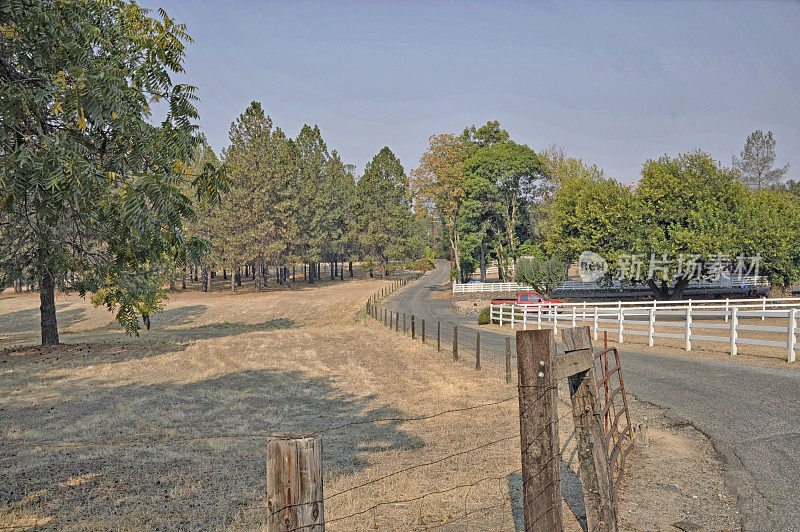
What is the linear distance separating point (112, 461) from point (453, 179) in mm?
53123

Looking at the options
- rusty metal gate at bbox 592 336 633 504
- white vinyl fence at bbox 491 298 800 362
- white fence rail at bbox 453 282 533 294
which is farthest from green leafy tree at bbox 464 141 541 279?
rusty metal gate at bbox 592 336 633 504

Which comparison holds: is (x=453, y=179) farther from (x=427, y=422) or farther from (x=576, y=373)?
(x=576, y=373)

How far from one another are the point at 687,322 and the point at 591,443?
1665 cm

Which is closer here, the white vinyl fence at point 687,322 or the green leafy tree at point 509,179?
the white vinyl fence at point 687,322

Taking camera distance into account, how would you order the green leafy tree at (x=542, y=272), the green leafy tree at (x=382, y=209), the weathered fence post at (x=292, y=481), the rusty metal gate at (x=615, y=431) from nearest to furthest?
the weathered fence post at (x=292, y=481), the rusty metal gate at (x=615, y=431), the green leafy tree at (x=542, y=272), the green leafy tree at (x=382, y=209)

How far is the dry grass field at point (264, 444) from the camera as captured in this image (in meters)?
6.41

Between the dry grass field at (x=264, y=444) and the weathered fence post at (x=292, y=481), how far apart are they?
3.19 metres

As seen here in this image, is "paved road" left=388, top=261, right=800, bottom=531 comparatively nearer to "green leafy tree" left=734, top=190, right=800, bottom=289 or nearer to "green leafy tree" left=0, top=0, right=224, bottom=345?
"green leafy tree" left=0, top=0, right=224, bottom=345

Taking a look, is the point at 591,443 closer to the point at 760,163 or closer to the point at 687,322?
the point at 687,322

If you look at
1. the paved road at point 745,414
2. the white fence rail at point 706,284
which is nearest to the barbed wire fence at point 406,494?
the paved road at point 745,414

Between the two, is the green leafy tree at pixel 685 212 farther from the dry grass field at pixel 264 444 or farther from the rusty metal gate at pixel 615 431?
the rusty metal gate at pixel 615 431

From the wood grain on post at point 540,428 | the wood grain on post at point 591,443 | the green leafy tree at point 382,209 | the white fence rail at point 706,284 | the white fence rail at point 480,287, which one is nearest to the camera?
the wood grain on post at point 540,428

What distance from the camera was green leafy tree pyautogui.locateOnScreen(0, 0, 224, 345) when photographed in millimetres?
6434

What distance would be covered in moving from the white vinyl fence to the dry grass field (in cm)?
768
